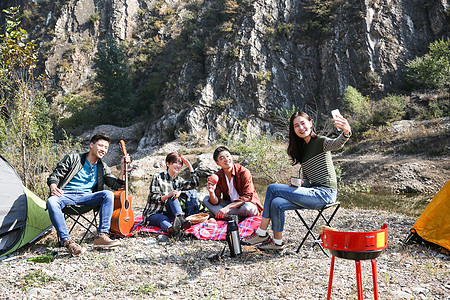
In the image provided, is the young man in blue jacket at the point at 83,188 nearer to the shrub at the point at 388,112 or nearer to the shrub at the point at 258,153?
the shrub at the point at 258,153

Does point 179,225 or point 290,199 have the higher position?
point 290,199

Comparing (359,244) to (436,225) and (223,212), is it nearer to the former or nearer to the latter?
(436,225)

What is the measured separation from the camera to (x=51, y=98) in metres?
32.6

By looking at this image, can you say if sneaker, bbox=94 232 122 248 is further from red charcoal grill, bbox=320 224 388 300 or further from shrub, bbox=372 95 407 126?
shrub, bbox=372 95 407 126

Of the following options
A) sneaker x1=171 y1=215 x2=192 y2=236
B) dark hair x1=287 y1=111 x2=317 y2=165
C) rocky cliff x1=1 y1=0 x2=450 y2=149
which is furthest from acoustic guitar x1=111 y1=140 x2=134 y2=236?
rocky cliff x1=1 y1=0 x2=450 y2=149

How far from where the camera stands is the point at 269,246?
3.80 meters

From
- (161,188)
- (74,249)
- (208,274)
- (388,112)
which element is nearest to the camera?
(208,274)

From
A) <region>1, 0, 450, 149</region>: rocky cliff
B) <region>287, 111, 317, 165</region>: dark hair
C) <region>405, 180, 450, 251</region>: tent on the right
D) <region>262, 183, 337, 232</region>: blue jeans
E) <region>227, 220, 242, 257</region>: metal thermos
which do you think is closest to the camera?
<region>262, 183, 337, 232</region>: blue jeans

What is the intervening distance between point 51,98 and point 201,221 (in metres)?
33.5

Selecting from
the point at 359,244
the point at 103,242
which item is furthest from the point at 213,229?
the point at 359,244

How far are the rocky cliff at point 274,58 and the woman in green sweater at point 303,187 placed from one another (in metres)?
19.5

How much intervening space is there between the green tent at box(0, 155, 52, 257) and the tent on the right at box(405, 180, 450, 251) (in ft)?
16.1

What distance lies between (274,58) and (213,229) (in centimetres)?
2229

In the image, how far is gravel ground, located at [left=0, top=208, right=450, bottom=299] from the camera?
2.80 m
